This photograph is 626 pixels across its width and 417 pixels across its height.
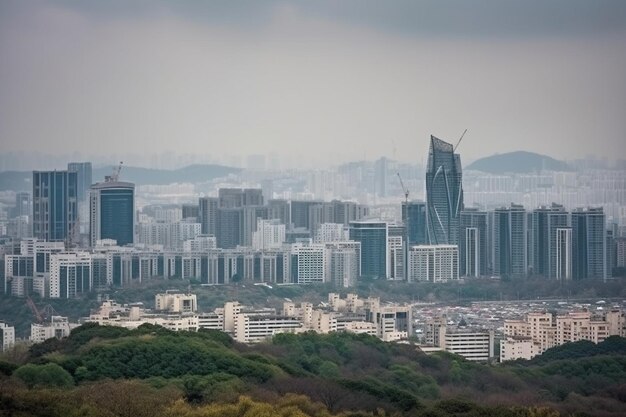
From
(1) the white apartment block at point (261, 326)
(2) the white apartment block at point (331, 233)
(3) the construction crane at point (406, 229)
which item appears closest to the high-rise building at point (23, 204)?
(2) the white apartment block at point (331, 233)

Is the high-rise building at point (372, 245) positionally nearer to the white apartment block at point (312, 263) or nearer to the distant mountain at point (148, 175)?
the white apartment block at point (312, 263)

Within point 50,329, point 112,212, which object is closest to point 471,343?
point 50,329

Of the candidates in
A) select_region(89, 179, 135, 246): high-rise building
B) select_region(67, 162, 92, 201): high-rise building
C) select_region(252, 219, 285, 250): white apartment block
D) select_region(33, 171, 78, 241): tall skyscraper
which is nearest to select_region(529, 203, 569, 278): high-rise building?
select_region(252, 219, 285, 250): white apartment block

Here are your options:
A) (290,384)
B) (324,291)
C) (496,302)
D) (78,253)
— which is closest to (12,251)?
(78,253)

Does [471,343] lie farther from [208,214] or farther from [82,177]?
[208,214]

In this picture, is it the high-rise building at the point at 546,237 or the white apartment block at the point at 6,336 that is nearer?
the white apartment block at the point at 6,336
